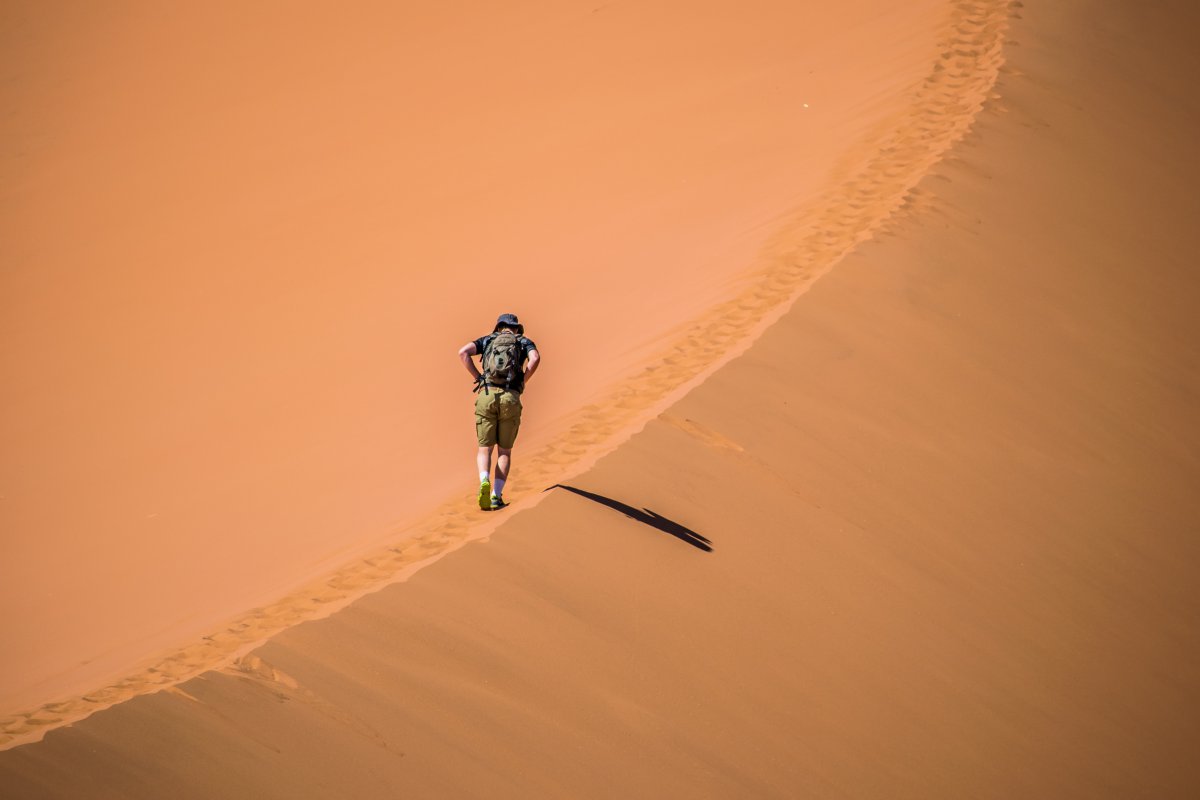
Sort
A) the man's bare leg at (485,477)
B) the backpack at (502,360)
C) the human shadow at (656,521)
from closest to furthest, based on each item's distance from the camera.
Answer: the human shadow at (656,521) < the man's bare leg at (485,477) < the backpack at (502,360)

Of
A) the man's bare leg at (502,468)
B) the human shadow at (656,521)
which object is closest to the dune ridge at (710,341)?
the man's bare leg at (502,468)

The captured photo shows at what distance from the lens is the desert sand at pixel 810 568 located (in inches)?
198

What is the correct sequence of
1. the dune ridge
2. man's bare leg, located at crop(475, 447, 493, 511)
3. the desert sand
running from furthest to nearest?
man's bare leg, located at crop(475, 447, 493, 511), the dune ridge, the desert sand

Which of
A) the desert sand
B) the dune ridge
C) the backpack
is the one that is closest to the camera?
the desert sand

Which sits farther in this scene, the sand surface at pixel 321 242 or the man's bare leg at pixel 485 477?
the sand surface at pixel 321 242

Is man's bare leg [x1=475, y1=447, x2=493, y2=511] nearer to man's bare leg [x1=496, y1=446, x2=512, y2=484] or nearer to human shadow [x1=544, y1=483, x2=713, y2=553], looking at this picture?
man's bare leg [x1=496, y1=446, x2=512, y2=484]

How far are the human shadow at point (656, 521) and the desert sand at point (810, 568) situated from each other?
22 mm

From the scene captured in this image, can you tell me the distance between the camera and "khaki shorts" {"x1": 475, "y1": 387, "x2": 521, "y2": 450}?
22.7 feet

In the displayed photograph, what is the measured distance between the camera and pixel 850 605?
6320mm

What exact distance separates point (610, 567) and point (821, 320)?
308cm

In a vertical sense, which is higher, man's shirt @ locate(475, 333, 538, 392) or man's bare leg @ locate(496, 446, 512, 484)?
man's shirt @ locate(475, 333, 538, 392)

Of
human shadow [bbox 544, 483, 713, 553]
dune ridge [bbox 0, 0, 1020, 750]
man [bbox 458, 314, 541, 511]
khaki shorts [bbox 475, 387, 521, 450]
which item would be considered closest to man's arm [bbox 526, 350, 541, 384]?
man [bbox 458, 314, 541, 511]

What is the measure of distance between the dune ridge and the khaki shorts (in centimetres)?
40

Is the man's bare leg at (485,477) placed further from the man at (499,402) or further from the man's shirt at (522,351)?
the man's shirt at (522,351)
